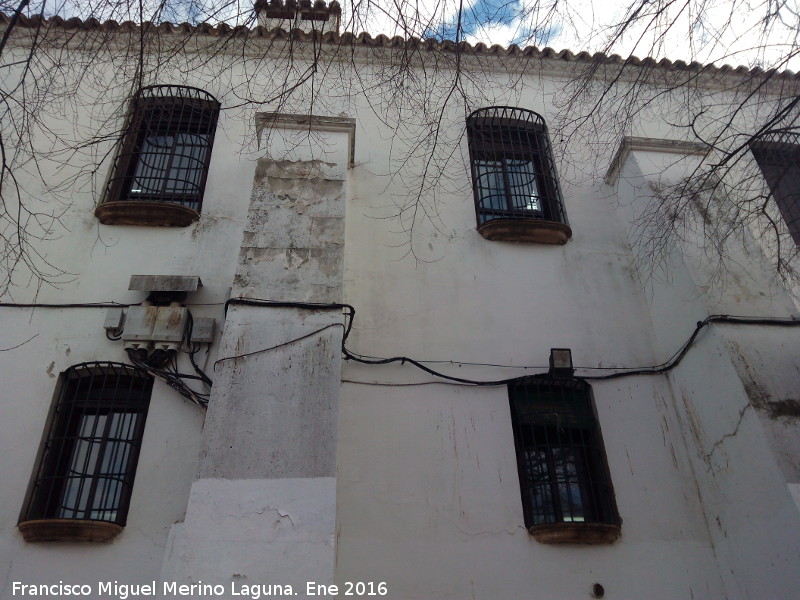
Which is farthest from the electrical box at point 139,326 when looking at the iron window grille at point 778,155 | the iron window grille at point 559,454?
the iron window grille at point 778,155

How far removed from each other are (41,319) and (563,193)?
5.03 meters

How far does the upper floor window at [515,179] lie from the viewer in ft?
18.2

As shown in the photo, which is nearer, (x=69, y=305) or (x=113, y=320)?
(x=113, y=320)

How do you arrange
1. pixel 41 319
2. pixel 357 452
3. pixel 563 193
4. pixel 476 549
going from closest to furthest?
pixel 476 549 < pixel 357 452 < pixel 41 319 < pixel 563 193

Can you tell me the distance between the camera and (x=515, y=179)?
251 inches

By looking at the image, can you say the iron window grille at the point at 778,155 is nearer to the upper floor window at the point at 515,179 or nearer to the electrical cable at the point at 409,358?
the electrical cable at the point at 409,358

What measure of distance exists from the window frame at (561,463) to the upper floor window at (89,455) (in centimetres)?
287

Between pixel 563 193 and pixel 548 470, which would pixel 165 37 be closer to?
pixel 563 193

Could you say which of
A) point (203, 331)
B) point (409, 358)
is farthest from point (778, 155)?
point (203, 331)

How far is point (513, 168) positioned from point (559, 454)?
3340mm

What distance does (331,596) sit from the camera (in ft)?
9.73

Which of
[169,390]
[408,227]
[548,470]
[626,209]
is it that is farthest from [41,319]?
[626,209]

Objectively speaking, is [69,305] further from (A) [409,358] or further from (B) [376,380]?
(A) [409,358]

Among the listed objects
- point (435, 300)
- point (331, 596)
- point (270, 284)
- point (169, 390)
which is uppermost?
point (435, 300)
